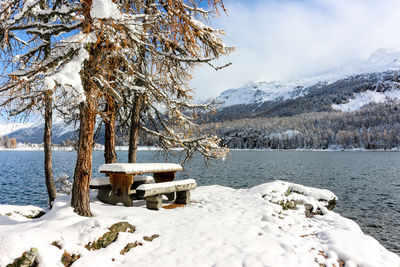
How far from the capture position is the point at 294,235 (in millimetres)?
6164

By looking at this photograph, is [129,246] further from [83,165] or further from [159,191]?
[159,191]

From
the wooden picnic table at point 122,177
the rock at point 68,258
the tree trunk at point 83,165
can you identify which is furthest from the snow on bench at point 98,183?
the rock at point 68,258

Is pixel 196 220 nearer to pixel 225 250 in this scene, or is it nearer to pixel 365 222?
pixel 225 250

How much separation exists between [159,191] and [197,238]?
255cm

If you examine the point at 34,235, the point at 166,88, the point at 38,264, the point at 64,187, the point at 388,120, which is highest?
the point at 388,120

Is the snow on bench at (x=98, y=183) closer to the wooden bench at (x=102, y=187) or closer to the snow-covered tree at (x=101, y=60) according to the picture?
the wooden bench at (x=102, y=187)

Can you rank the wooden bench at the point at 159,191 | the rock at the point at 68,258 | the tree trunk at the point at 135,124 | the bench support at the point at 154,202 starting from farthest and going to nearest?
the tree trunk at the point at 135,124 < the bench support at the point at 154,202 < the wooden bench at the point at 159,191 < the rock at the point at 68,258

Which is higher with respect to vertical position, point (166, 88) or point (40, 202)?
point (166, 88)

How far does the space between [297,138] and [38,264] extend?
168 metres

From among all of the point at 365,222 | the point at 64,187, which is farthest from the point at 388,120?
the point at 64,187

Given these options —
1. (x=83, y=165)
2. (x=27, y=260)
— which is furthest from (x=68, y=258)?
(x=83, y=165)

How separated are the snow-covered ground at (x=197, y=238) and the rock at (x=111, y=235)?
0.27ft

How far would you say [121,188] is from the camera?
7.73 m

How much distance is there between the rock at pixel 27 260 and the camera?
346 cm
